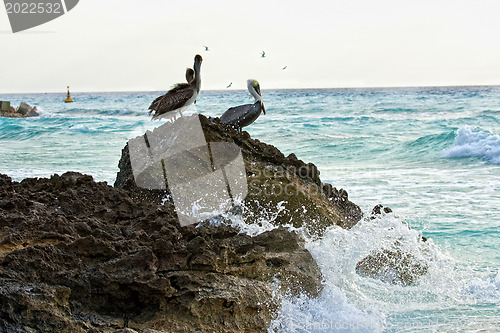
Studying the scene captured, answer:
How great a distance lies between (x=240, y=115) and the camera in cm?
663

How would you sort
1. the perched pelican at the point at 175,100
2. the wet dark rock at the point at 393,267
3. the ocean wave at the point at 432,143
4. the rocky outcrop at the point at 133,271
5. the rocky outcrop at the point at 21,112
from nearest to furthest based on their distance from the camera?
the rocky outcrop at the point at 133,271 → the wet dark rock at the point at 393,267 → the perched pelican at the point at 175,100 → the ocean wave at the point at 432,143 → the rocky outcrop at the point at 21,112

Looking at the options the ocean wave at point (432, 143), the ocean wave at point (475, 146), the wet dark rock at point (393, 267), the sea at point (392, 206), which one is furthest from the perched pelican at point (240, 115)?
the ocean wave at point (432, 143)

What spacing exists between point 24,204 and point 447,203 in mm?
6876

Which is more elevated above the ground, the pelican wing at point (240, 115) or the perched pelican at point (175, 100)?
the perched pelican at point (175, 100)

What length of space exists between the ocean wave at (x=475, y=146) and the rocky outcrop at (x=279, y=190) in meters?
10.2

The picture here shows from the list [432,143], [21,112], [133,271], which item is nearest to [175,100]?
[133,271]

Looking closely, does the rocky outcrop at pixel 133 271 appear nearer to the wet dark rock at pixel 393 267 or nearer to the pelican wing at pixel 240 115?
the wet dark rock at pixel 393 267

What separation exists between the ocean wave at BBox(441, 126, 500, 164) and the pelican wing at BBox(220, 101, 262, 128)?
950 centimetres

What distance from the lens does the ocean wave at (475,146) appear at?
1491 centimetres

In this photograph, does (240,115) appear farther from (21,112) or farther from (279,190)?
(21,112)

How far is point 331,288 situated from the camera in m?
4.06

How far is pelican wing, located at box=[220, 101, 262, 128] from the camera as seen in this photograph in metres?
6.50

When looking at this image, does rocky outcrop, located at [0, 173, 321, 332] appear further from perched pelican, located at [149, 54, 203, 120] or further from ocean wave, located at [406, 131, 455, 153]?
ocean wave, located at [406, 131, 455, 153]

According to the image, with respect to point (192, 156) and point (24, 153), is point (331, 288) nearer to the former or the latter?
point (192, 156)
